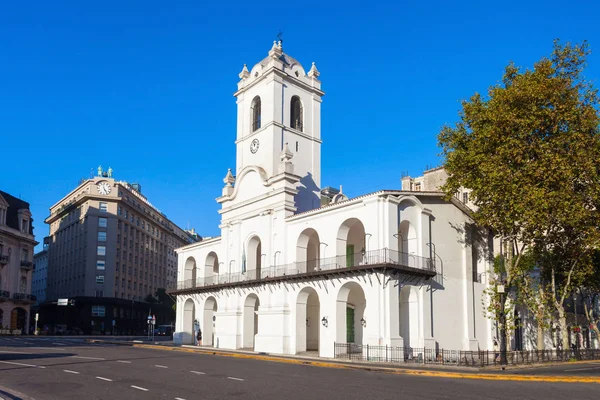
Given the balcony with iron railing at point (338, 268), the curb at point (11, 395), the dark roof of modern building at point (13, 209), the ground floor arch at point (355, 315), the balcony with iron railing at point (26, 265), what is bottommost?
the curb at point (11, 395)

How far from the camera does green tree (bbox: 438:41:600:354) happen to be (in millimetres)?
32125

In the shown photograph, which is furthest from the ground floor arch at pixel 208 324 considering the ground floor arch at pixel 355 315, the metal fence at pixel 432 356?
the metal fence at pixel 432 356

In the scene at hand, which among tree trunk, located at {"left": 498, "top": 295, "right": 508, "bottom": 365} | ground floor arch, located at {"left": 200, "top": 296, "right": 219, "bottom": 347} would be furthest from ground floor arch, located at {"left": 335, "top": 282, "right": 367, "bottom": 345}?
ground floor arch, located at {"left": 200, "top": 296, "right": 219, "bottom": 347}

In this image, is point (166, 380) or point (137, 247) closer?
point (166, 380)

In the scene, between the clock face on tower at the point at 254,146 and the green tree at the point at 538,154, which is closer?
the green tree at the point at 538,154

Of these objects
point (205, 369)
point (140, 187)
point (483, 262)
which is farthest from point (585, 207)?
point (140, 187)

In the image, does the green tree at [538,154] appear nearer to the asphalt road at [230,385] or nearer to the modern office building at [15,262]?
the asphalt road at [230,385]

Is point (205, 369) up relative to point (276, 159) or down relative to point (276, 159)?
down

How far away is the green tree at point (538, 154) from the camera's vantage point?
32.1 meters

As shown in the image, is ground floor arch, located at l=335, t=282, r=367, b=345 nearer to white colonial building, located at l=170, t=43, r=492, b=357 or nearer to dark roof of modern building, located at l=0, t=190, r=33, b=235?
white colonial building, located at l=170, t=43, r=492, b=357

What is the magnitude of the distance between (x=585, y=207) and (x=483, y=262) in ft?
27.7

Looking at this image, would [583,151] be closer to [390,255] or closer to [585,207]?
[585,207]

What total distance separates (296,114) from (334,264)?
15788 millimetres

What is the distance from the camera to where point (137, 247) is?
309 feet
